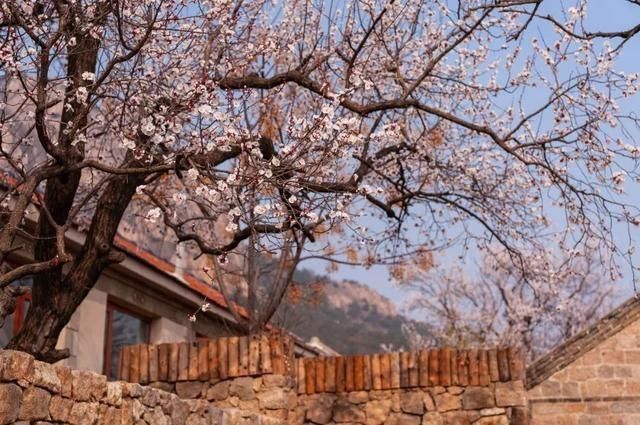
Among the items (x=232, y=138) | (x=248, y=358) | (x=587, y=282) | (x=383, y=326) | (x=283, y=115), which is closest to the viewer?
(x=232, y=138)

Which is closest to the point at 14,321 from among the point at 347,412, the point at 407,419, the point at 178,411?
the point at 347,412

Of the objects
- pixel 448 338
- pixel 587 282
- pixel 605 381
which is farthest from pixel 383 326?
pixel 605 381

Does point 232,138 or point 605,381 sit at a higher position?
point 232,138

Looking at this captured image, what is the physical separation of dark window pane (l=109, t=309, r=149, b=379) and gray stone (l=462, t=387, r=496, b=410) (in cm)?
627

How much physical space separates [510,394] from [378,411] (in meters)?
1.36

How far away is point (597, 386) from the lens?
1405cm

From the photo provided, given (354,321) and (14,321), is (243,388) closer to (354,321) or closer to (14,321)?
(14,321)

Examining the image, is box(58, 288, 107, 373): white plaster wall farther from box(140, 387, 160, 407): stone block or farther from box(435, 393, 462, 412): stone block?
box(140, 387, 160, 407): stone block

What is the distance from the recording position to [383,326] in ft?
186

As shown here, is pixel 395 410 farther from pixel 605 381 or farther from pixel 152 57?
pixel 605 381

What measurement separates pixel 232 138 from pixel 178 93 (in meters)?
1.16

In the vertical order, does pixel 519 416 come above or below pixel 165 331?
below

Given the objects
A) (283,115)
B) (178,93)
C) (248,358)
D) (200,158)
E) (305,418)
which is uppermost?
(283,115)

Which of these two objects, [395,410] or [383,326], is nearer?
[395,410]
